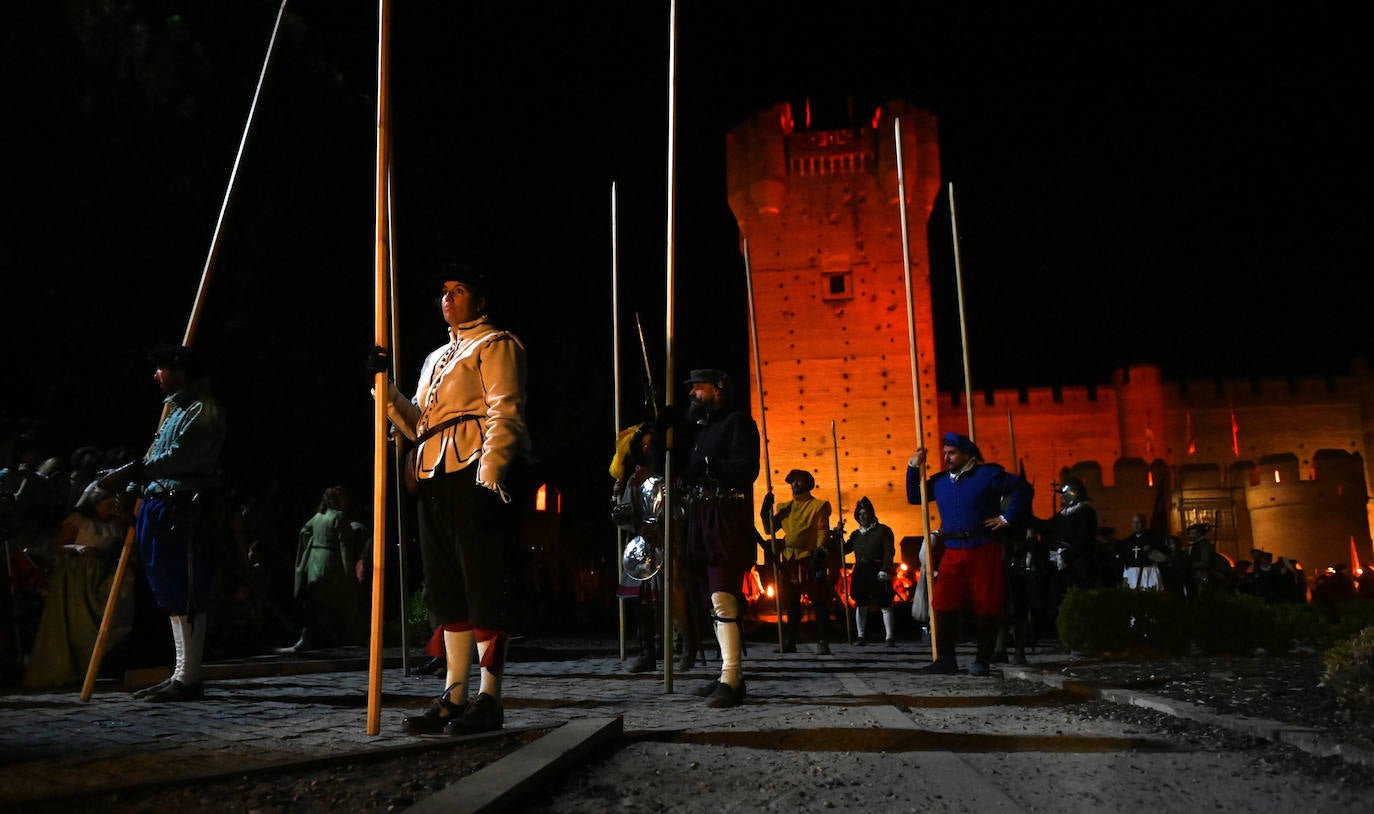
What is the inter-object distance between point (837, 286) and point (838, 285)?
1.8 inches

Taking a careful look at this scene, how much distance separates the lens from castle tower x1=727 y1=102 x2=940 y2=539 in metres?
35.9

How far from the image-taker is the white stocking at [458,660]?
418cm

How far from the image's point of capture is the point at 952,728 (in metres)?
4.34

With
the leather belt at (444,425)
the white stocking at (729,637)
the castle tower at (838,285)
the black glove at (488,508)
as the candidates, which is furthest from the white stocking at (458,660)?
the castle tower at (838,285)

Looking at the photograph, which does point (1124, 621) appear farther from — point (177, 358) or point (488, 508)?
point (177, 358)

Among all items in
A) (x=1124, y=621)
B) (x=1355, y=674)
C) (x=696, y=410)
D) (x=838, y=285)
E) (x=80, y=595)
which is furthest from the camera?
(x=838, y=285)

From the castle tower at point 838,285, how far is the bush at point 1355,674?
31.1 meters

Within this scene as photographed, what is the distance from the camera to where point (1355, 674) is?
3.98m

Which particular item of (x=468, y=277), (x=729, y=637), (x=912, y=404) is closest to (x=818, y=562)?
(x=729, y=637)

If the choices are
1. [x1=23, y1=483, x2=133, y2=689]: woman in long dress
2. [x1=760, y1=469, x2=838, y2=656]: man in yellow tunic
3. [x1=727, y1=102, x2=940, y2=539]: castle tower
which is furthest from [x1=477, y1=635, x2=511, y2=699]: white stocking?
[x1=727, y1=102, x2=940, y2=539]: castle tower

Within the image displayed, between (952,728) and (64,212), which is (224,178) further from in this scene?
(952,728)

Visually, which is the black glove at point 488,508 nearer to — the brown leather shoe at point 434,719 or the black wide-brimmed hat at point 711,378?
the brown leather shoe at point 434,719

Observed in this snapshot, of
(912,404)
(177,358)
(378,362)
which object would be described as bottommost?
(378,362)

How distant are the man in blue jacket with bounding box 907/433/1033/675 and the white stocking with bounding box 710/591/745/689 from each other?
2.08 m
